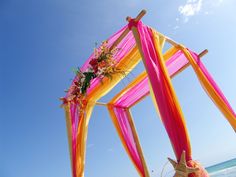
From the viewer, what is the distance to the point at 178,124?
2.61m

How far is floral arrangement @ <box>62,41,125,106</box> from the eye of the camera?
437 centimetres

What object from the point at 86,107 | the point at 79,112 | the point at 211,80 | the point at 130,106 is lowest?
the point at 211,80

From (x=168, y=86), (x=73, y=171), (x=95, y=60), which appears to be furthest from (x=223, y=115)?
(x=73, y=171)

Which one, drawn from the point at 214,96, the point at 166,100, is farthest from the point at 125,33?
the point at 214,96

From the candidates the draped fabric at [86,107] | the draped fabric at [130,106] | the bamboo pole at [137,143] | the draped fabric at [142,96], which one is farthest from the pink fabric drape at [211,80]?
the bamboo pole at [137,143]

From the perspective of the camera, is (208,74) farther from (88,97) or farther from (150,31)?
(88,97)

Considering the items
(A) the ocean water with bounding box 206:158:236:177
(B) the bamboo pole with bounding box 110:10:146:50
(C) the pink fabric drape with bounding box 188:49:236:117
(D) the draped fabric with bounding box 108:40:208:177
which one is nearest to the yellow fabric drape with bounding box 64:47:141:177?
(B) the bamboo pole with bounding box 110:10:146:50

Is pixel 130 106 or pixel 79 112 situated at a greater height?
pixel 130 106

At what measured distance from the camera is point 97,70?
14.5 ft

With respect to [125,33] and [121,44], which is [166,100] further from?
[121,44]

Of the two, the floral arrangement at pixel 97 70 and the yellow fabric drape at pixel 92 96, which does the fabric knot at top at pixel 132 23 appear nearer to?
the floral arrangement at pixel 97 70

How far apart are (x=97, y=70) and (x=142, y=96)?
1783 millimetres

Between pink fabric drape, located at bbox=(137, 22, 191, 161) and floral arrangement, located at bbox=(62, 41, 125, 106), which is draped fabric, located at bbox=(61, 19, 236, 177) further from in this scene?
floral arrangement, located at bbox=(62, 41, 125, 106)

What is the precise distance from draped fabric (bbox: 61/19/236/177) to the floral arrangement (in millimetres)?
110
